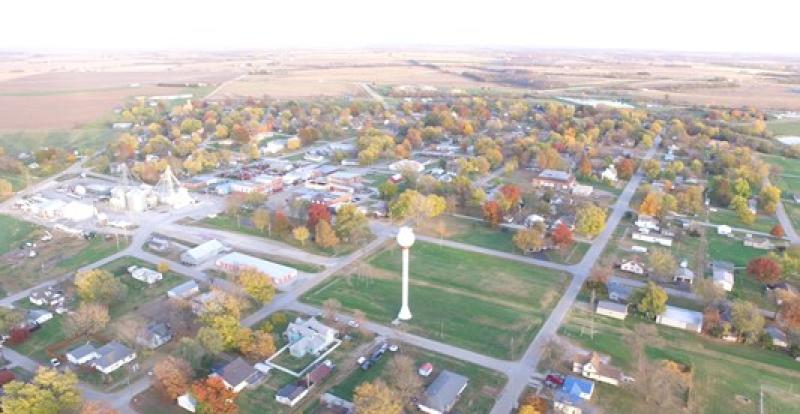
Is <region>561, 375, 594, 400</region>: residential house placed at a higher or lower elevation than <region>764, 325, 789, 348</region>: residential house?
lower

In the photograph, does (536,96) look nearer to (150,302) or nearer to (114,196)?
(114,196)

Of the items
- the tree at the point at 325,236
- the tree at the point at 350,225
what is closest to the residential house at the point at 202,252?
the tree at the point at 325,236

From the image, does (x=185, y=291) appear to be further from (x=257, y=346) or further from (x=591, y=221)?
(x=591, y=221)

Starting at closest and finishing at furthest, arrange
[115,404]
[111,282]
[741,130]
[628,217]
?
[115,404]
[111,282]
[628,217]
[741,130]

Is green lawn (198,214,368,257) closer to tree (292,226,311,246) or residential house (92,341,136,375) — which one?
tree (292,226,311,246)

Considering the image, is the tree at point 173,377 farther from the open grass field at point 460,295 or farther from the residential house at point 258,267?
the residential house at point 258,267

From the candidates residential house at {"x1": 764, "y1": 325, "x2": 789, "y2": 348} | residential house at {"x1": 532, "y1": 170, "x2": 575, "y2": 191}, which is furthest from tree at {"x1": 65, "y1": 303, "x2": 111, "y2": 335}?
residential house at {"x1": 532, "y1": 170, "x2": 575, "y2": 191}

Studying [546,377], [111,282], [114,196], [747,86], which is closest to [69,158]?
[114,196]
